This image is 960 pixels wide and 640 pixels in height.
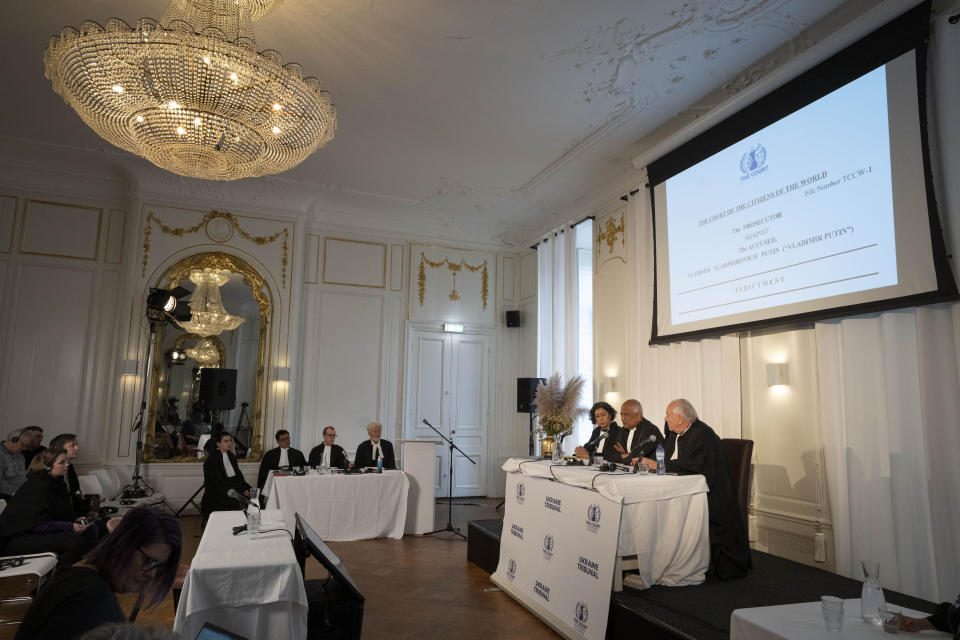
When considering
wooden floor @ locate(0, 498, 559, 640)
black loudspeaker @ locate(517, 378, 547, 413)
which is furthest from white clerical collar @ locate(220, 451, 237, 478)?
black loudspeaker @ locate(517, 378, 547, 413)

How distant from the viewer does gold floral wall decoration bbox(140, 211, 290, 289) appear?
25.2 feet

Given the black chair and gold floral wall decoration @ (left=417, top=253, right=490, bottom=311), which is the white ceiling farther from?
the black chair

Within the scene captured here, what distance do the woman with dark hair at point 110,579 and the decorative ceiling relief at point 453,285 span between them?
7.62 m

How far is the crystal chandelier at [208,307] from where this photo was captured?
7.87 metres

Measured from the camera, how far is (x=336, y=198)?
335 inches

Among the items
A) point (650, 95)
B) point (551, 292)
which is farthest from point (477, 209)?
point (650, 95)

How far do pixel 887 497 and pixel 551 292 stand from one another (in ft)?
17.3

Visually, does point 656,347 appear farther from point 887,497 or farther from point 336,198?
point 336,198

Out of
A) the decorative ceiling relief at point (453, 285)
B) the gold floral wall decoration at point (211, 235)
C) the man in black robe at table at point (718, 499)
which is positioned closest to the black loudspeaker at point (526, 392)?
the decorative ceiling relief at point (453, 285)

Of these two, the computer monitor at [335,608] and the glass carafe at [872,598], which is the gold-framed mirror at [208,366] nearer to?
the computer monitor at [335,608]

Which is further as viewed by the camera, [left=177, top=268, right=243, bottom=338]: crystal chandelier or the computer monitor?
[left=177, top=268, right=243, bottom=338]: crystal chandelier

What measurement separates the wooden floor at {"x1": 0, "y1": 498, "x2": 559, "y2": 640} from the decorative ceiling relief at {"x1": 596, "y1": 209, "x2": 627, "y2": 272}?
3.75 m

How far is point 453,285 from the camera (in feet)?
31.5

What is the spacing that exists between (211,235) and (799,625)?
26.2 feet
